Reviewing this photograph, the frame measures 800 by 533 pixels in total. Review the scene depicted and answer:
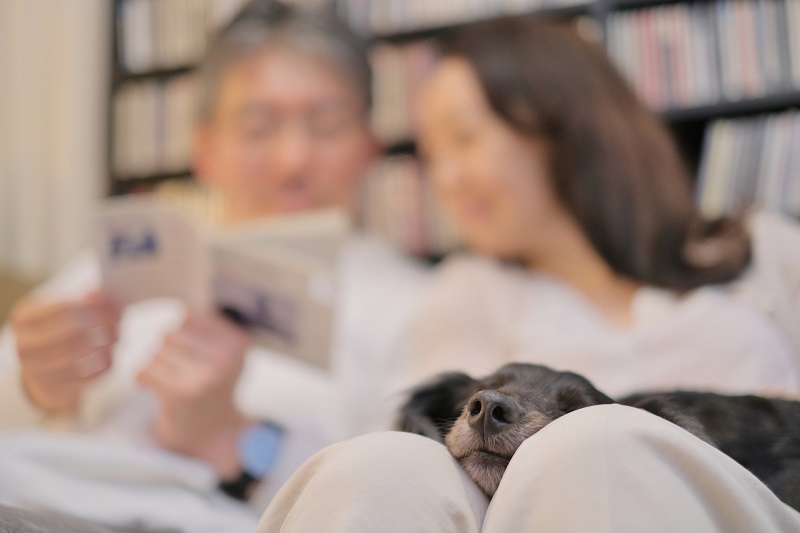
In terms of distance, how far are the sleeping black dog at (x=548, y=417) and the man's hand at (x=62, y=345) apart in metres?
0.56

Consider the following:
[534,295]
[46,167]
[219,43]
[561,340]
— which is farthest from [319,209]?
[46,167]

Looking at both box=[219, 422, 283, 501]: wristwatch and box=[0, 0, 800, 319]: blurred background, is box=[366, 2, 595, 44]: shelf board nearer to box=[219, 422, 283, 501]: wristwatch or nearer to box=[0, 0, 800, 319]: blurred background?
box=[0, 0, 800, 319]: blurred background

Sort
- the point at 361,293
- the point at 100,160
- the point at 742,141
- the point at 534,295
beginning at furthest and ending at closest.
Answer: the point at 100,160
the point at 742,141
the point at 361,293
the point at 534,295

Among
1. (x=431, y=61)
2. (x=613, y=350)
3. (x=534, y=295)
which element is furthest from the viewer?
(x=431, y=61)

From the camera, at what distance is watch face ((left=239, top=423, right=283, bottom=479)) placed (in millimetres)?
1151

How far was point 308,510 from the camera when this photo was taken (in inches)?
22.7

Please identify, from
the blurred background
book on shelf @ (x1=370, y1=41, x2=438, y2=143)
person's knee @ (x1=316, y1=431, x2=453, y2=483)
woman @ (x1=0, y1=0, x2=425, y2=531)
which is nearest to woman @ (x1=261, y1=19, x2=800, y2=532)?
woman @ (x1=0, y1=0, x2=425, y2=531)

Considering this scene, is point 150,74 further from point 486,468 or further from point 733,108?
point 486,468

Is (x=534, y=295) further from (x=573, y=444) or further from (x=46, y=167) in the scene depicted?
(x=46, y=167)

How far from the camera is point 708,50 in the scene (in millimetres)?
1929

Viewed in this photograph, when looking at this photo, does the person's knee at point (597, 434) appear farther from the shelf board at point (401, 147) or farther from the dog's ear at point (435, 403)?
the shelf board at point (401, 147)

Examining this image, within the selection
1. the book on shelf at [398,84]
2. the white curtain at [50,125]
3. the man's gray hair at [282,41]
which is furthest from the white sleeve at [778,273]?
the white curtain at [50,125]

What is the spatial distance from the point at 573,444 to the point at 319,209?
1.21 m

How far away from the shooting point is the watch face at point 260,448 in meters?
1.15
